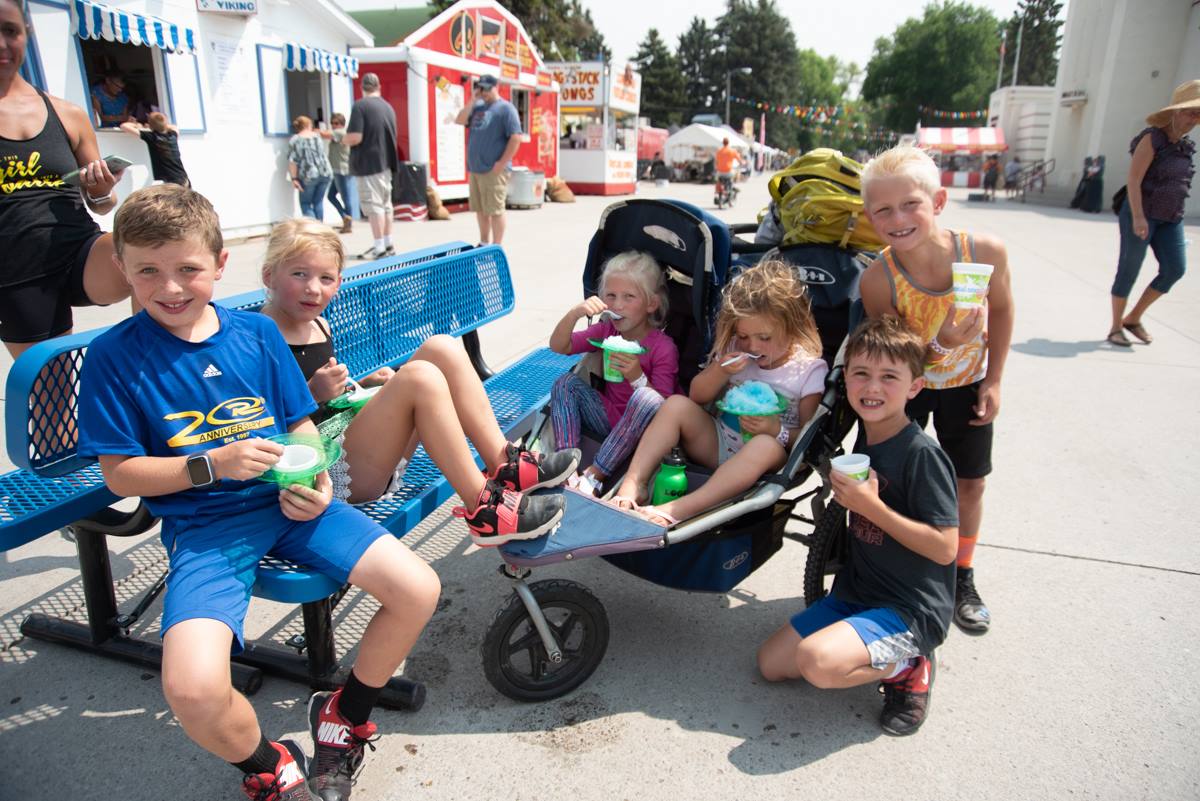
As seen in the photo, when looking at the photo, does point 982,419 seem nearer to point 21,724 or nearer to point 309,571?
point 309,571

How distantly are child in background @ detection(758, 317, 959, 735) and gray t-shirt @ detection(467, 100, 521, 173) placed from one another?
682 centimetres

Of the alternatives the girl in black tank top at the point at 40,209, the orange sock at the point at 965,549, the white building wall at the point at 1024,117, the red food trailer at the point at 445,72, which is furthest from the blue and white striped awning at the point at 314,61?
the white building wall at the point at 1024,117

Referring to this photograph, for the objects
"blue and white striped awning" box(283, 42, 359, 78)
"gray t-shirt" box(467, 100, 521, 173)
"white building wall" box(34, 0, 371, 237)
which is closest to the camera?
"gray t-shirt" box(467, 100, 521, 173)

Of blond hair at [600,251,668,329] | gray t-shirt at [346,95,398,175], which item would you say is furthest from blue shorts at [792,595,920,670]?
gray t-shirt at [346,95,398,175]

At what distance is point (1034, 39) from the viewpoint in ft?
227

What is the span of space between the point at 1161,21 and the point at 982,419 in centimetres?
2642

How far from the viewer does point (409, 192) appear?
1426 centimetres

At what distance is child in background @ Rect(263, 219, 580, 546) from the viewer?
7.57 ft

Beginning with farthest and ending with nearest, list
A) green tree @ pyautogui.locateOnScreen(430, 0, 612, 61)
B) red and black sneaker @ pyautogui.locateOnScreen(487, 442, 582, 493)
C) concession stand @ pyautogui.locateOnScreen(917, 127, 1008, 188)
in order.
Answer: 1. concession stand @ pyautogui.locateOnScreen(917, 127, 1008, 188)
2. green tree @ pyautogui.locateOnScreen(430, 0, 612, 61)
3. red and black sneaker @ pyautogui.locateOnScreen(487, 442, 582, 493)

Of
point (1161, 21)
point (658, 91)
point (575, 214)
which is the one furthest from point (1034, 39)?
point (575, 214)

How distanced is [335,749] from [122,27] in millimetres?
9188

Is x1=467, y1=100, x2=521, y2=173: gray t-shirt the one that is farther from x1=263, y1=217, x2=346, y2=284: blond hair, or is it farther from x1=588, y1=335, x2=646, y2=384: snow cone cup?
x1=263, y1=217, x2=346, y2=284: blond hair

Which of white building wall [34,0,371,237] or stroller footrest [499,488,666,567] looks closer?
stroller footrest [499,488,666,567]

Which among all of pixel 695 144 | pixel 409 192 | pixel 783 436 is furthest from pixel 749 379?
pixel 695 144
